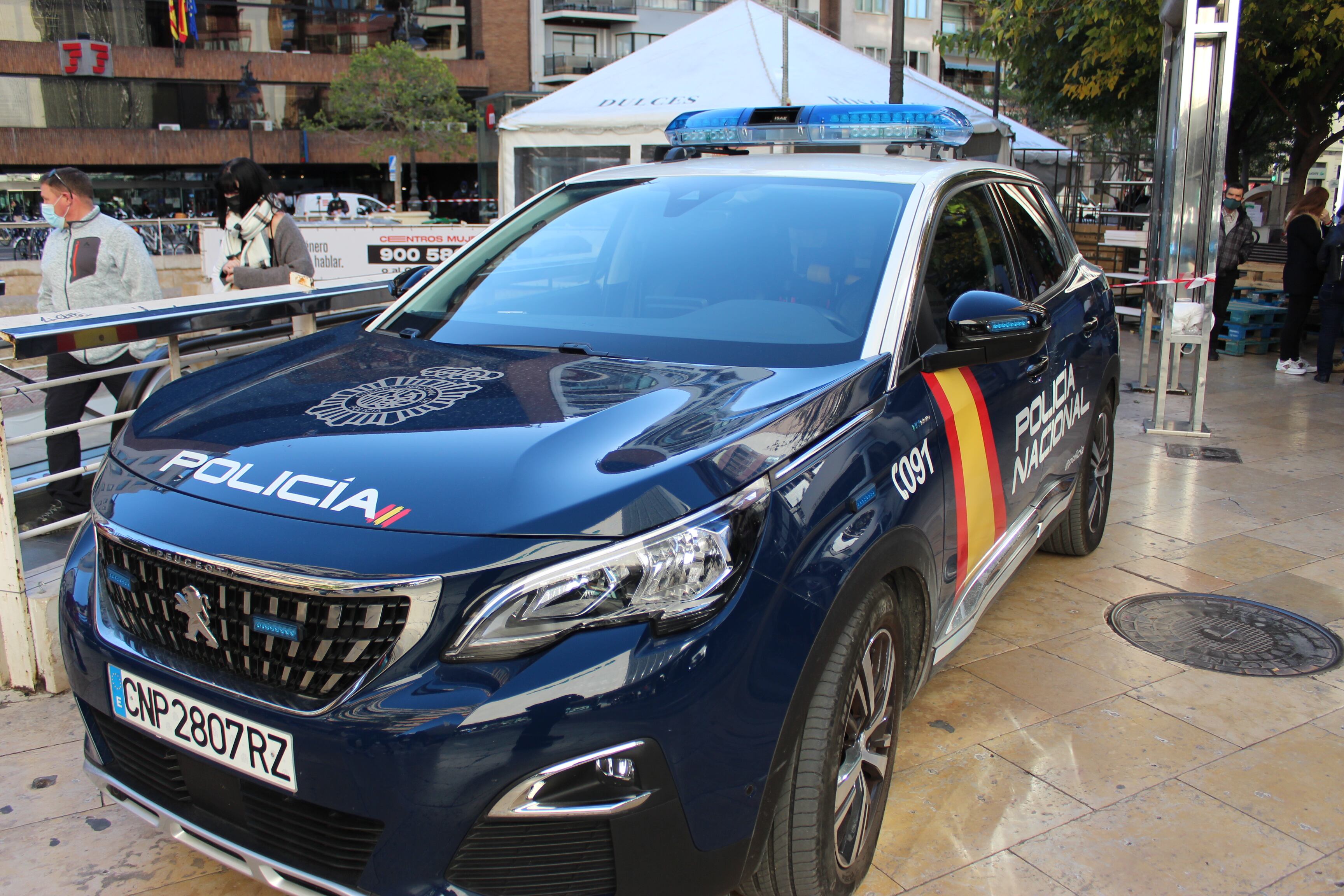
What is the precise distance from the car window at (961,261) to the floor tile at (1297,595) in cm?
200

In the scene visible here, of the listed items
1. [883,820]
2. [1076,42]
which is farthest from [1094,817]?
[1076,42]

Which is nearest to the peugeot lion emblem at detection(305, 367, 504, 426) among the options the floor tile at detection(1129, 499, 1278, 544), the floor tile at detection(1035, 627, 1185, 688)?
→ the floor tile at detection(1035, 627, 1185, 688)

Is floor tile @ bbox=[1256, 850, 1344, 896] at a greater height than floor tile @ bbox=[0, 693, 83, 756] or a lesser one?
lesser

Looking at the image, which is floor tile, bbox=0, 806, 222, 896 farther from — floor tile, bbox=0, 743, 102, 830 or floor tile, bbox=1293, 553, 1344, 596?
floor tile, bbox=1293, 553, 1344, 596

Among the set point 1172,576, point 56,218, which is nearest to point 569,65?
point 56,218

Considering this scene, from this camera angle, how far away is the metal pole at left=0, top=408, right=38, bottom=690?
3.34 m

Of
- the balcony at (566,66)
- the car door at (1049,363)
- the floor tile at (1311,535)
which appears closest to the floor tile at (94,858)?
the car door at (1049,363)

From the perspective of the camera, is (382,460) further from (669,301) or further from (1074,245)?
(1074,245)

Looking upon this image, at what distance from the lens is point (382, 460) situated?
6.78 ft

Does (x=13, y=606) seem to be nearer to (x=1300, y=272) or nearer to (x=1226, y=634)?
(x=1226, y=634)

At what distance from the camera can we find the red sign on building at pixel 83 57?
162ft

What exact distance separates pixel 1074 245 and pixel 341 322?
371cm

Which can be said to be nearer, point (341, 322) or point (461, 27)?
point (341, 322)

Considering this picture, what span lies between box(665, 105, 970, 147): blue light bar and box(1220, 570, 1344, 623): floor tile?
7.73ft
